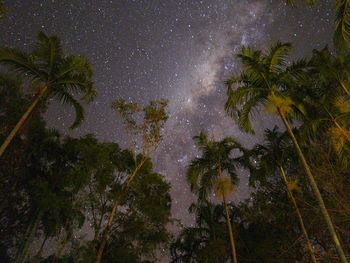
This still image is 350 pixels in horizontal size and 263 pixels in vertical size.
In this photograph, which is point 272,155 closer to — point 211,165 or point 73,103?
point 211,165

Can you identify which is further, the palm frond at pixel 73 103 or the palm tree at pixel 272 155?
the palm tree at pixel 272 155

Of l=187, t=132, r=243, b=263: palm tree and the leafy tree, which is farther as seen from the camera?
the leafy tree

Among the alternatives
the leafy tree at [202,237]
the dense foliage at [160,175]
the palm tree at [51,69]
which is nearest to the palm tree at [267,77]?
the dense foliage at [160,175]

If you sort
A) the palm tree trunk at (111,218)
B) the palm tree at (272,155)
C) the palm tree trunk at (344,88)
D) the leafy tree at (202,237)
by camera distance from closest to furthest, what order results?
the palm tree trunk at (344,88)
the palm tree trunk at (111,218)
the palm tree at (272,155)
the leafy tree at (202,237)

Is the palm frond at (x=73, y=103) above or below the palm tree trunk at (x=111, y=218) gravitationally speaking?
above

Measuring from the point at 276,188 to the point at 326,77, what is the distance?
33.7ft

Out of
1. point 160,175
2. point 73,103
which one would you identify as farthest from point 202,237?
point 73,103

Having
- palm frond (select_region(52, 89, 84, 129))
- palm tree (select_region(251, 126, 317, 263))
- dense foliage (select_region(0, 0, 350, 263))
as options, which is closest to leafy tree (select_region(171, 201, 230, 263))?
dense foliage (select_region(0, 0, 350, 263))

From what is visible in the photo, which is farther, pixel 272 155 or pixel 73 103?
pixel 272 155

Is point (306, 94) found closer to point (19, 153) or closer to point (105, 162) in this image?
point (105, 162)

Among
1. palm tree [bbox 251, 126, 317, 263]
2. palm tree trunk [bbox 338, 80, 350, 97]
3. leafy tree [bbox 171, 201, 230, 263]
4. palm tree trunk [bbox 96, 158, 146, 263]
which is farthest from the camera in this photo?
leafy tree [bbox 171, 201, 230, 263]

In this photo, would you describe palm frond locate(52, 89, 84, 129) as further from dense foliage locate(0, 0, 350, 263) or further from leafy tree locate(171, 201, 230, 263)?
leafy tree locate(171, 201, 230, 263)

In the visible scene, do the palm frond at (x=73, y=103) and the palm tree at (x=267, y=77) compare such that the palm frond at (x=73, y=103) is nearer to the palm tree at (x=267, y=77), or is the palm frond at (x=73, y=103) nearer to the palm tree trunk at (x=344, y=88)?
the palm tree at (x=267, y=77)

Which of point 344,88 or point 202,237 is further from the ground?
point 344,88
